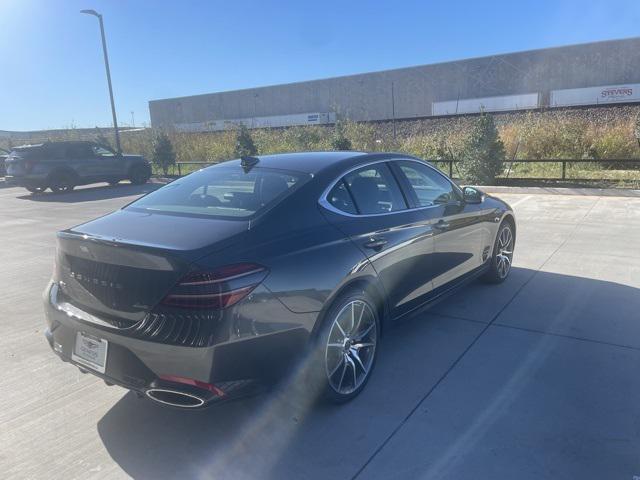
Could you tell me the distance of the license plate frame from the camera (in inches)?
110

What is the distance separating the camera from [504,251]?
560cm

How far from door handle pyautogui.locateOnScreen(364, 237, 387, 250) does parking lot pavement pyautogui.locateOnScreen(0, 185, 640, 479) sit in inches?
36.8

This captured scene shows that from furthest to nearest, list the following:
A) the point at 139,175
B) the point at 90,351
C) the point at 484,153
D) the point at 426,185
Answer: the point at 139,175
the point at 484,153
the point at 426,185
the point at 90,351

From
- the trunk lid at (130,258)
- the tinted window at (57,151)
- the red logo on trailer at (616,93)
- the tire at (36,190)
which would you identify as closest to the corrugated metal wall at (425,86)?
the red logo on trailer at (616,93)

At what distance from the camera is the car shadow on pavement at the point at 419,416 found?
2.74m

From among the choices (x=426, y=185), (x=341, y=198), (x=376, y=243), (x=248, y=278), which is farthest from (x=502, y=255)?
(x=248, y=278)

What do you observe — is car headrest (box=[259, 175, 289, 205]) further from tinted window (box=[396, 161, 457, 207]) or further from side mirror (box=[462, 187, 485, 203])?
side mirror (box=[462, 187, 485, 203])

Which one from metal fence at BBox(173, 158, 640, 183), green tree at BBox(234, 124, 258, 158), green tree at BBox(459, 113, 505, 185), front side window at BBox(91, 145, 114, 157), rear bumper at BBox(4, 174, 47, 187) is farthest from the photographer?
green tree at BBox(234, 124, 258, 158)

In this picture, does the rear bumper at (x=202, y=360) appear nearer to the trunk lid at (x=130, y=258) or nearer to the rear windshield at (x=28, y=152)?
the trunk lid at (x=130, y=258)

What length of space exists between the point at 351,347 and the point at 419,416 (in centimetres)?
59

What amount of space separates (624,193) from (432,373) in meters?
10.3

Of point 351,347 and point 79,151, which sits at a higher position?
point 79,151

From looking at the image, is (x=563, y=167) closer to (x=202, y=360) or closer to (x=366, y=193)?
(x=366, y=193)

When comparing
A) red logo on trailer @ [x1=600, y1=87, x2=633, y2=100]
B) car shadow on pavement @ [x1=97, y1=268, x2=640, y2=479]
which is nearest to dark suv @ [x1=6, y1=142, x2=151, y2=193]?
car shadow on pavement @ [x1=97, y1=268, x2=640, y2=479]
